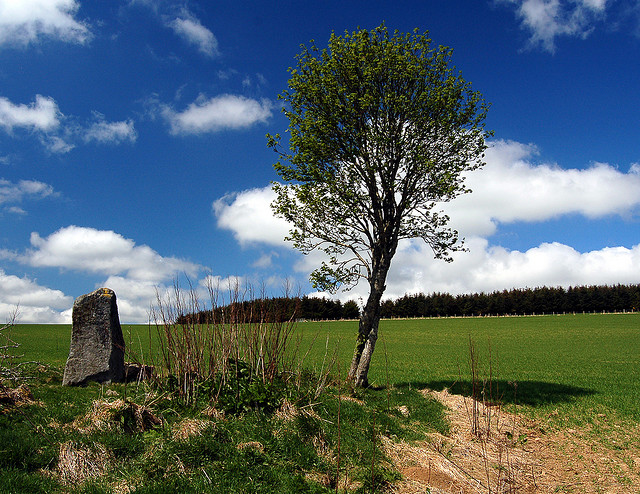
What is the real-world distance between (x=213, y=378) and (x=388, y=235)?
29.0 ft

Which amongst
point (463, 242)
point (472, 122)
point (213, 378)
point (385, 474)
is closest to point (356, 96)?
point (472, 122)

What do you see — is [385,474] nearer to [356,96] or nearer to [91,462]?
[91,462]

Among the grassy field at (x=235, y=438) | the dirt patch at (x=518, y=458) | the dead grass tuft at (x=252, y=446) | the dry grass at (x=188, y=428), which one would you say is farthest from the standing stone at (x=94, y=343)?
the dirt patch at (x=518, y=458)

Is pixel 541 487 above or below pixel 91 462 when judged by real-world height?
below

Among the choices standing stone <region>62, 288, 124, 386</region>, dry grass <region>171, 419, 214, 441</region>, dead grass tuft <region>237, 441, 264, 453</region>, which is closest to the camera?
dead grass tuft <region>237, 441, 264, 453</region>

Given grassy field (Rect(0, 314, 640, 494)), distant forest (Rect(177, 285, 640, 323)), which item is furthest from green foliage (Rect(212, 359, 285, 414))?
distant forest (Rect(177, 285, 640, 323))

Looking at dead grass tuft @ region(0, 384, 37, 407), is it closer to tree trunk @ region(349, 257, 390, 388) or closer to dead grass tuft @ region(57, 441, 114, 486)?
dead grass tuft @ region(57, 441, 114, 486)

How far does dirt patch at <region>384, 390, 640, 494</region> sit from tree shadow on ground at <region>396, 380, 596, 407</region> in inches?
97.7

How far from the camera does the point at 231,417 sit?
866 cm

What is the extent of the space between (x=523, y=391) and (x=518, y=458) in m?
8.56

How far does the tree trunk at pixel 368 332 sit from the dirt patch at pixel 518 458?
3281mm

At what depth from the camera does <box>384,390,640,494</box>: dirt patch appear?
800cm

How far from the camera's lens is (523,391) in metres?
17.4

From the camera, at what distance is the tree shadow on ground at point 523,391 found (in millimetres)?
15453
